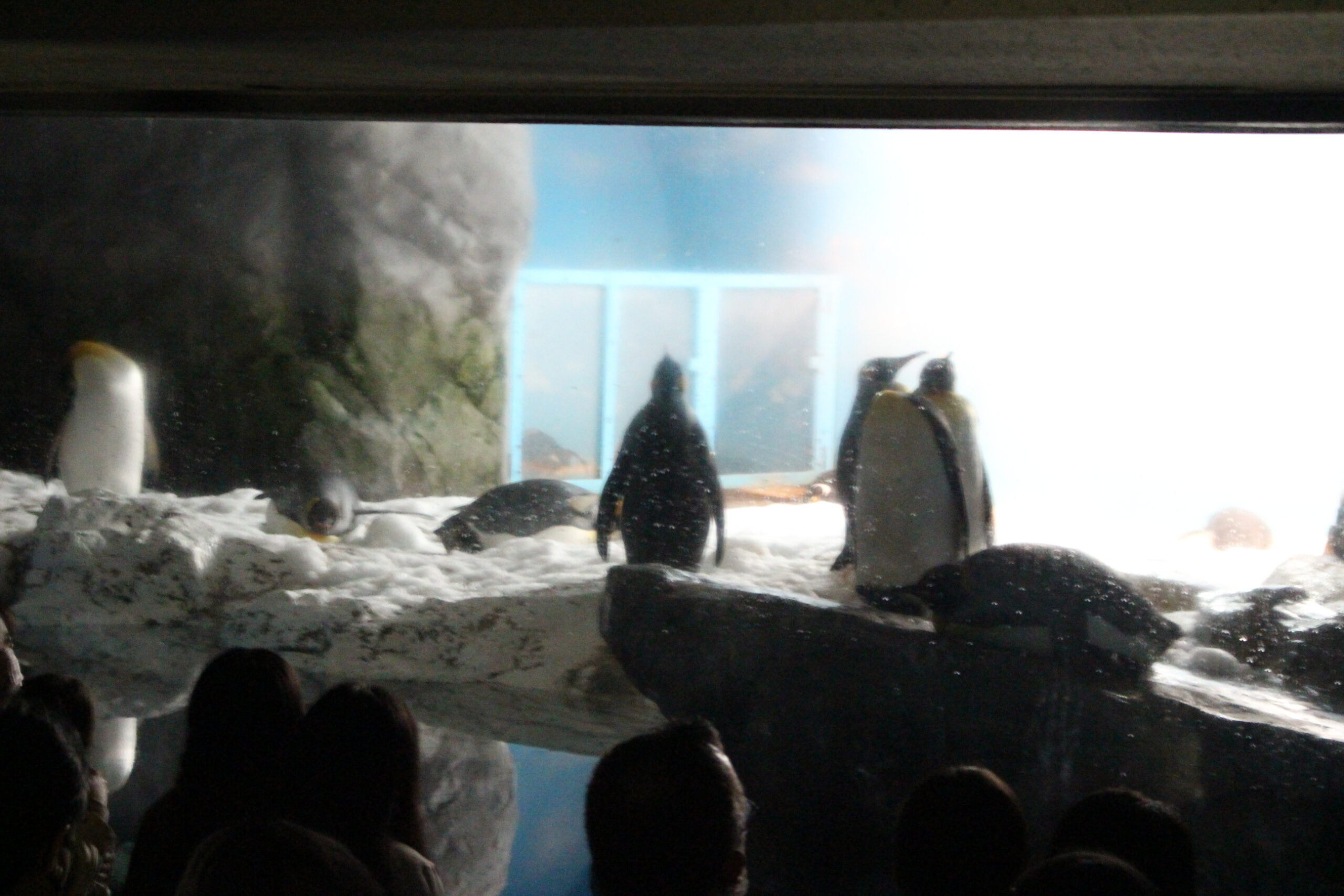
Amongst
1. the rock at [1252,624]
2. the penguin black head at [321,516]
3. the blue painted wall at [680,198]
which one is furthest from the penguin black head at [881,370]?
the penguin black head at [321,516]

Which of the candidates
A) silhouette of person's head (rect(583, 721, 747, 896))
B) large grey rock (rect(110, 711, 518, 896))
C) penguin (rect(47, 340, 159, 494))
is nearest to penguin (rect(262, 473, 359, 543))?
penguin (rect(47, 340, 159, 494))

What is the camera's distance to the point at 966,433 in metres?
1.77

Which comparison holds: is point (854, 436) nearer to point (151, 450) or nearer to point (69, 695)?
point (69, 695)

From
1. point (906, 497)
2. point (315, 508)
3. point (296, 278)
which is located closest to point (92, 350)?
point (296, 278)

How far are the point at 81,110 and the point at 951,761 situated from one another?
7.09 feet

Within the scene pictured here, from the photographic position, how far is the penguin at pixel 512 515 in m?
2.09

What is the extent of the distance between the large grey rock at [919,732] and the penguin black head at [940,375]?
41 centimetres

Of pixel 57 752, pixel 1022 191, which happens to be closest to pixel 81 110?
pixel 57 752

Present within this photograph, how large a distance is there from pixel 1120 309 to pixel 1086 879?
1168mm

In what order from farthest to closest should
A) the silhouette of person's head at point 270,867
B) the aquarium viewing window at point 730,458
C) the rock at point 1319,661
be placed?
the aquarium viewing window at point 730,458
the rock at point 1319,661
the silhouette of person's head at point 270,867

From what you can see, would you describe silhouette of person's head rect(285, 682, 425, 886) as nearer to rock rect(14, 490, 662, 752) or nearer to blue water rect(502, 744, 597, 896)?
blue water rect(502, 744, 597, 896)

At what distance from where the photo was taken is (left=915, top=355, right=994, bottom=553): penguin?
173 centimetres

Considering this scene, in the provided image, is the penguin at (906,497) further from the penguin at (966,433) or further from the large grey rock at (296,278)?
the large grey rock at (296,278)

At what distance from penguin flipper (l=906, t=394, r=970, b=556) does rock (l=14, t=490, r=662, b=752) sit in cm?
65
